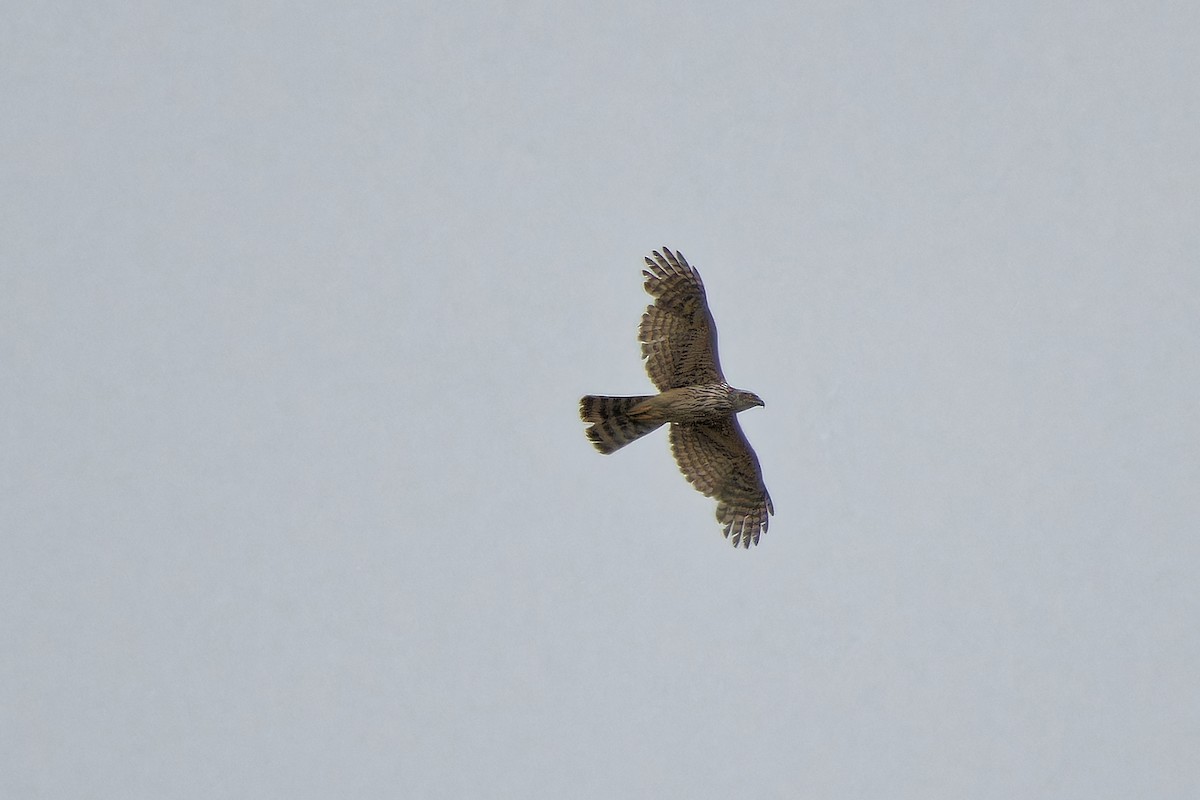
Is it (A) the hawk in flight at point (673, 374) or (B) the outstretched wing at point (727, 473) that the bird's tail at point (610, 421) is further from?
(B) the outstretched wing at point (727, 473)

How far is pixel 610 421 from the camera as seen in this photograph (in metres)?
20.9

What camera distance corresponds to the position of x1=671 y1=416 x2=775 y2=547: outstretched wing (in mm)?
21547

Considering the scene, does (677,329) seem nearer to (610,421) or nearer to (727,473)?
(610,421)

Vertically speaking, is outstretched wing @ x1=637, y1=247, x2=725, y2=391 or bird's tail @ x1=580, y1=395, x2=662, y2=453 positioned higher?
outstretched wing @ x1=637, y1=247, x2=725, y2=391

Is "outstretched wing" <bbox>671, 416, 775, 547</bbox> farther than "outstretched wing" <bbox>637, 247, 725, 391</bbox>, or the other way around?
"outstretched wing" <bbox>671, 416, 775, 547</bbox>

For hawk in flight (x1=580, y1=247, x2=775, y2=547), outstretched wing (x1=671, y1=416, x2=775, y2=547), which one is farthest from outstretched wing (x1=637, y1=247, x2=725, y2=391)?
outstretched wing (x1=671, y1=416, x2=775, y2=547)

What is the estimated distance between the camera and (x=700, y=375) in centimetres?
2075

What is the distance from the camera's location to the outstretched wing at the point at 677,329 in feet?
67.7

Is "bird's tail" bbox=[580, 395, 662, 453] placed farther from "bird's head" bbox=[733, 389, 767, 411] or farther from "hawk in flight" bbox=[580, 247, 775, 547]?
"bird's head" bbox=[733, 389, 767, 411]

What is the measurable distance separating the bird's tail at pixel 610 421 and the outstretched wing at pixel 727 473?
73cm

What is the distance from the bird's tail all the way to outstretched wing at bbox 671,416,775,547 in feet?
2.39

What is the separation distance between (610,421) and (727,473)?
1992mm

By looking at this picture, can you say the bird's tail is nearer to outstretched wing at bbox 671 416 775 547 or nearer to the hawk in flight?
the hawk in flight

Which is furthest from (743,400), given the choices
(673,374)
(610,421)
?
(610,421)
